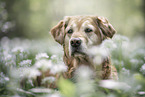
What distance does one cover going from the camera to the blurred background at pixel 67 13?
40.3 feet

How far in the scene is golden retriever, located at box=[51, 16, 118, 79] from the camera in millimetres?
3023

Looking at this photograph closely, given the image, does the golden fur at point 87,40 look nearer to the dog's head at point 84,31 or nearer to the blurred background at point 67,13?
the dog's head at point 84,31

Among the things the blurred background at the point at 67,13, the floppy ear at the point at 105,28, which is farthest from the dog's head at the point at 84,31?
the blurred background at the point at 67,13

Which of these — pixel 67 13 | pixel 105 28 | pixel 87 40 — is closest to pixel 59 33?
pixel 87 40

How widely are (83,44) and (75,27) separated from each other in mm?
448

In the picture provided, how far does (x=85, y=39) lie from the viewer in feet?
10.00

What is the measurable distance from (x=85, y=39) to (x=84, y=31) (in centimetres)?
21

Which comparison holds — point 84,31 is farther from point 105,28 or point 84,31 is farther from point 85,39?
point 105,28

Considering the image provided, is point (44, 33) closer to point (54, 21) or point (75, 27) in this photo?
point (54, 21)

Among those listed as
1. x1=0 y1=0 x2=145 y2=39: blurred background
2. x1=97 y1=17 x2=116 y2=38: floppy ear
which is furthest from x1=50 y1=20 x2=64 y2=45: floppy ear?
x1=0 y1=0 x2=145 y2=39: blurred background

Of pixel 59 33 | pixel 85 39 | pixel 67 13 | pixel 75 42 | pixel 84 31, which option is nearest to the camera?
pixel 75 42

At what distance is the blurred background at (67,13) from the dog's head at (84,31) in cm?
908

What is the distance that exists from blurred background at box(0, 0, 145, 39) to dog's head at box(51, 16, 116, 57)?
9.08 m

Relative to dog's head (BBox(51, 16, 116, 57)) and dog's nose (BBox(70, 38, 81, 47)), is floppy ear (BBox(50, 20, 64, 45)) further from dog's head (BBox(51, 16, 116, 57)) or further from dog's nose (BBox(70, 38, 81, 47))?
dog's nose (BBox(70, 38, 81, 47))
